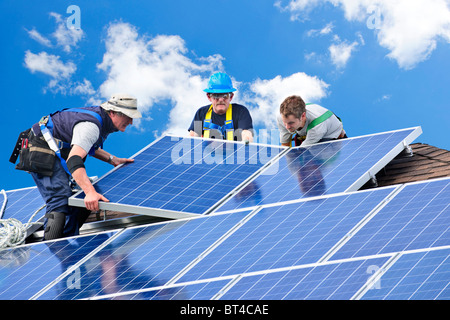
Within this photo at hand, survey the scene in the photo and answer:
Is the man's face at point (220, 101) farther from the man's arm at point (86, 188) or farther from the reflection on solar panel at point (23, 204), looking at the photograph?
the reflection on solar panel at point (23, 204)

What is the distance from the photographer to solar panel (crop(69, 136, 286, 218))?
12812mm

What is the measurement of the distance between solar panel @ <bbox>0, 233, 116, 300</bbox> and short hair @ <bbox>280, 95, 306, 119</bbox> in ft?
11.3

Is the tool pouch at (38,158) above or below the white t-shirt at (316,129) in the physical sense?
below

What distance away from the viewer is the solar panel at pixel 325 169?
40.9ft

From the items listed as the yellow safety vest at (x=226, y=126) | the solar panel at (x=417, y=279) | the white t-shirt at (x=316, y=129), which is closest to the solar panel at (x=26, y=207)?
the yellow safety vest at (x=226, y=126)

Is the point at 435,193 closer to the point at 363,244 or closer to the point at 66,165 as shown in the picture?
the point at 363,244

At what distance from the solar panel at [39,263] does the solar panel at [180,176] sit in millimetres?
767

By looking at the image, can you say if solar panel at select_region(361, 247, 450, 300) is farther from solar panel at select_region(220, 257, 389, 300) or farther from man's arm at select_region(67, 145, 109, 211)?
man's arm at select_region(67, 145, 109, 211)

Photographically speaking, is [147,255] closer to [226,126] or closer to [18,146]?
[18,146]
